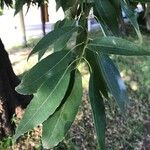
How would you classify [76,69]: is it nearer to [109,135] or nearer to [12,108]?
[12,108]

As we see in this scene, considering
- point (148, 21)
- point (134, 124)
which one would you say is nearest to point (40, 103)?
point (134, 124)

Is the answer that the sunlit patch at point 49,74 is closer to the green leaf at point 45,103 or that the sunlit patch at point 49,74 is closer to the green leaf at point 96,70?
the green leaf at point 45,103

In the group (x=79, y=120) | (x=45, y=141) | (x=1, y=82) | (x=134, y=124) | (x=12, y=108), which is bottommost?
(x=134, y=124)

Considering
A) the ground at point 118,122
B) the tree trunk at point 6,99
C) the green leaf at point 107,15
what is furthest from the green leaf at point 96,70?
the tree trunk at point 6,99

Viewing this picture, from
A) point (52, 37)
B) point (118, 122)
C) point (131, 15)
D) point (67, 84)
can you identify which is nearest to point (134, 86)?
point (118, 122)

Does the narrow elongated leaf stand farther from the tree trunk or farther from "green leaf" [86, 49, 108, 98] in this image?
the tree trunk
